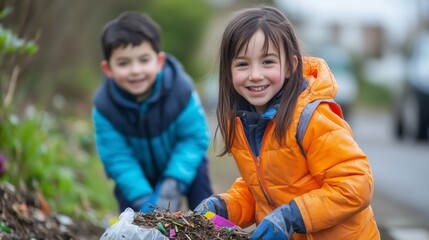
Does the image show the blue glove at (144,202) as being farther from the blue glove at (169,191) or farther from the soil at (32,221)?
the soil at (32,221)

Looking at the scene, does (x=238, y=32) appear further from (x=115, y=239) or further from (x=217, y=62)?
(x=115, y=239)

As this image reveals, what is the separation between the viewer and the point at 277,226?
117 inches

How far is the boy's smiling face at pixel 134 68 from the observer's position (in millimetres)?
4746

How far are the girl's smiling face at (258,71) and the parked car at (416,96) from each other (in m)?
10.8

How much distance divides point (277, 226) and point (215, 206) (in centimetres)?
47

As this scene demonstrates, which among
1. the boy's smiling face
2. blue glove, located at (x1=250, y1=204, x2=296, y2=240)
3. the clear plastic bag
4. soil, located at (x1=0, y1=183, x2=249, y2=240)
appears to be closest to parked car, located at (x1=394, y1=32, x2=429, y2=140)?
soil, located at (x1=0, y1=183, x2=249, y2=240)

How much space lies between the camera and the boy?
4.73 meters

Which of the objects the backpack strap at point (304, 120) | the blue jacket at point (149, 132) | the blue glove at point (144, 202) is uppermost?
the backpack strap at point (304, 120)

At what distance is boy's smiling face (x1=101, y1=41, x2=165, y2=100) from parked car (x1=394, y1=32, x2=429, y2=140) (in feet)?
31.6

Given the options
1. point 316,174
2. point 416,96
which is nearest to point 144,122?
point 316,174

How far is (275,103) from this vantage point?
3279 mm

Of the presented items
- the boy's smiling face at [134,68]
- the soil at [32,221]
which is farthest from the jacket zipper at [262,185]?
the boy's smiling face at [134,68]

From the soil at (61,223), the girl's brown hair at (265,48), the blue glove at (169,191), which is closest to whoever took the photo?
the soil at (61,223)

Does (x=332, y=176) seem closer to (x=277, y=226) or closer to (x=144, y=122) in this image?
(x=277, y=226)
